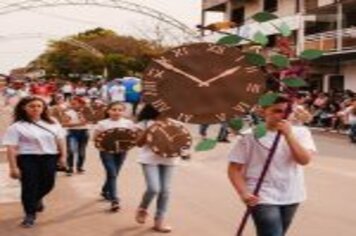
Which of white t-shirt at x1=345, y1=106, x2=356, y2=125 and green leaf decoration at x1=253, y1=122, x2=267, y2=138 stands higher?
green leaf decoration at x1=253, y1=122, x2=267, y2=138

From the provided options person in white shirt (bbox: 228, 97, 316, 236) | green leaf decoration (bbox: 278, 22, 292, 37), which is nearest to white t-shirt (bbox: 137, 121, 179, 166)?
person in white shirt (bbox: 228, 97, 316, 236)

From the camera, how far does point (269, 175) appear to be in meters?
6.09

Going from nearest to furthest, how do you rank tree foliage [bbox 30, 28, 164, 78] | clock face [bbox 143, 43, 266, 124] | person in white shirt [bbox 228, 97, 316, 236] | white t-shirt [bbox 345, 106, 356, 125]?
clock face [bbox 143, 43, 266, 124] < person in white shirt [bbox 228, 97, 316, 236] < white t-shirt [bbox 345, 106, 356, 125] < tree foliage [bbox 30, 28, 164, 78]

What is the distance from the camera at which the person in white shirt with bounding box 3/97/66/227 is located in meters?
9.67

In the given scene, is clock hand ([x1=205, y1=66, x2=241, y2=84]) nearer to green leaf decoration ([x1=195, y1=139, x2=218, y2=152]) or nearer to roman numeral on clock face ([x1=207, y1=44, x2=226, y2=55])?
roman numeral on clock face ([x1=207, y1=44, x2=226, y2=55])

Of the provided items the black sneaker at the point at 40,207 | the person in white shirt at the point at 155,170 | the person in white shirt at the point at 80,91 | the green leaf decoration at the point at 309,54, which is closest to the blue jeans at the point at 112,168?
the black sneaker at the point at 40,207

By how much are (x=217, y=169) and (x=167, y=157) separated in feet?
21.0

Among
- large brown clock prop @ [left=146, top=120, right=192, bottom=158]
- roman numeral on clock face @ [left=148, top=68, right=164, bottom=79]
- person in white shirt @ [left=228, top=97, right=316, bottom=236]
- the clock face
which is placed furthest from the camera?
large brown clock prop @ [left=146, top=120, right=192, bottom=158]

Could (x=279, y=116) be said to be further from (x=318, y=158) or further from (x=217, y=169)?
(x=318, y=158)

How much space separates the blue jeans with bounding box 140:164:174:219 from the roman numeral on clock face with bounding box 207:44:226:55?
3.73 meters

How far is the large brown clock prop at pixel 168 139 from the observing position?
9352 millimetres

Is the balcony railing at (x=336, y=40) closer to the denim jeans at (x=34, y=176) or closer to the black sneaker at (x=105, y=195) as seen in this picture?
the black sneaker at (x=105, y=195)

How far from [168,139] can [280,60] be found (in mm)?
3972

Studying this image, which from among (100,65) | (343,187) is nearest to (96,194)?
(343,187)
